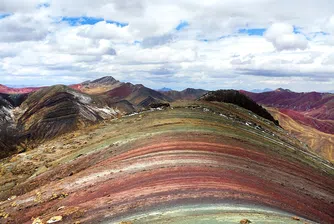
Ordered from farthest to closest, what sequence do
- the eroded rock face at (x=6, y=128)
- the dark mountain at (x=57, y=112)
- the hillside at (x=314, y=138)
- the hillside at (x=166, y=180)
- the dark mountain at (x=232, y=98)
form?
the hillside at (x=314, y=138) → the dark mountain at (x=57, y=112) → the eroded rock face at (x=6, y=128) → the dark mountain at (x=232, y=98) → the hillside at (x=166, y=180)

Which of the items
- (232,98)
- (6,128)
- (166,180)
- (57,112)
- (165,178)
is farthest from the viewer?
(57,112)

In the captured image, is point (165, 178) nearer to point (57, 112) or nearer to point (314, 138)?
point (57, 112)

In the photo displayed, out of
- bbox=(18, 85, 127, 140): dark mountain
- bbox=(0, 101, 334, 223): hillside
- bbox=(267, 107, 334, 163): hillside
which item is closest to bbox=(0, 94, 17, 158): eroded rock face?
bbox=(18, 85, 127, 140): dark mountain

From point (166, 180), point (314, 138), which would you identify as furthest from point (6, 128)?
point (314, 138)

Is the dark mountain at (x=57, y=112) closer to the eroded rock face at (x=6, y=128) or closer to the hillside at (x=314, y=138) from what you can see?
the eroded rock face at (x=6, y=128)

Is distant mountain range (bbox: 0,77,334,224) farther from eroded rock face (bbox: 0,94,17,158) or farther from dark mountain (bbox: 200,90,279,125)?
eroded rock face (bbox: 0,94,17,158)

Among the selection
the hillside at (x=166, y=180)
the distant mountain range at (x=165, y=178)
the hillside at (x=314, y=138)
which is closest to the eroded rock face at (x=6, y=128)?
the distant mountain range at (x=165, y=178)

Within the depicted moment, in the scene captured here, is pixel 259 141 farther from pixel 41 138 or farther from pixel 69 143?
pixel 41 138

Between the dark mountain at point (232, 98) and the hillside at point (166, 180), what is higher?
the dark mountain at point (232, 98)

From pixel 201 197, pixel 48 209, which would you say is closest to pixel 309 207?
pixel 201 197

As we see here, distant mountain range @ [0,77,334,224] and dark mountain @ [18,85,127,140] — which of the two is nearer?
distant mountain range @ [0,77,334,224]
